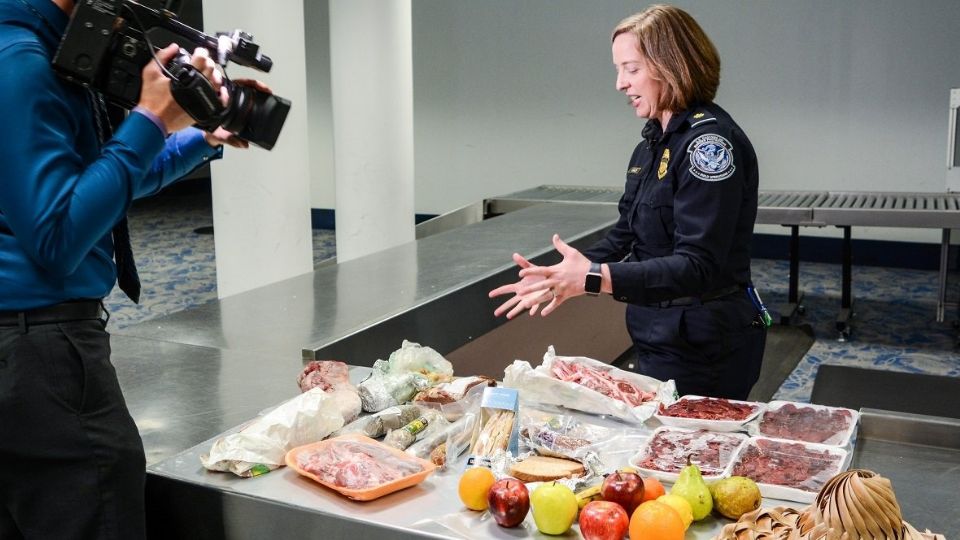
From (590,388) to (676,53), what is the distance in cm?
86

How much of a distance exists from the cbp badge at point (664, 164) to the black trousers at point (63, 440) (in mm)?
1385

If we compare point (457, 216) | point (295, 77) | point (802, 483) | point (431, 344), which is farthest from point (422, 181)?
point (802, 483)

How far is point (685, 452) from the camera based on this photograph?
179 centimetres

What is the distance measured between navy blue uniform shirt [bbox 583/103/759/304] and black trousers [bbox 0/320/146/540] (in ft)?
3.80

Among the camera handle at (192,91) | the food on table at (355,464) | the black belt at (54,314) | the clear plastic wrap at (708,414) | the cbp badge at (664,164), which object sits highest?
the camera handle at (192,91)

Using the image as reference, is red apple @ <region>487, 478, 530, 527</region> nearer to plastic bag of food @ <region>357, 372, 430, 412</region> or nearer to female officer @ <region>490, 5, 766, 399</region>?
plastic bag of food @ <region>357, 372, 430, 412</region>

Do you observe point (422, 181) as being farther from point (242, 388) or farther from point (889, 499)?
point (889, 499)

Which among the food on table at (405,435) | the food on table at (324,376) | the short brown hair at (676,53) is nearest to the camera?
the food on table at (405,435)

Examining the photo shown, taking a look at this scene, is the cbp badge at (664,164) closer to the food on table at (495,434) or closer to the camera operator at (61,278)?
the food on table at (495,434)

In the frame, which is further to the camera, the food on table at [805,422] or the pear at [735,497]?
the food on table at [805,422]

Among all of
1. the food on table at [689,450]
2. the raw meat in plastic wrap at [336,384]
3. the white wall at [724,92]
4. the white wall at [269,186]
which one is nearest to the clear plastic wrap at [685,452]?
the food on table at [689,450]

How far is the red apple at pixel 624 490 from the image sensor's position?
4.97 ft

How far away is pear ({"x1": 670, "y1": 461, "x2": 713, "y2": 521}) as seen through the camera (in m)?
1.51

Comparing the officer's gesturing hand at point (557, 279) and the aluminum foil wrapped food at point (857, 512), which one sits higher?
the officer's gesturing hand at point (557, 279)
